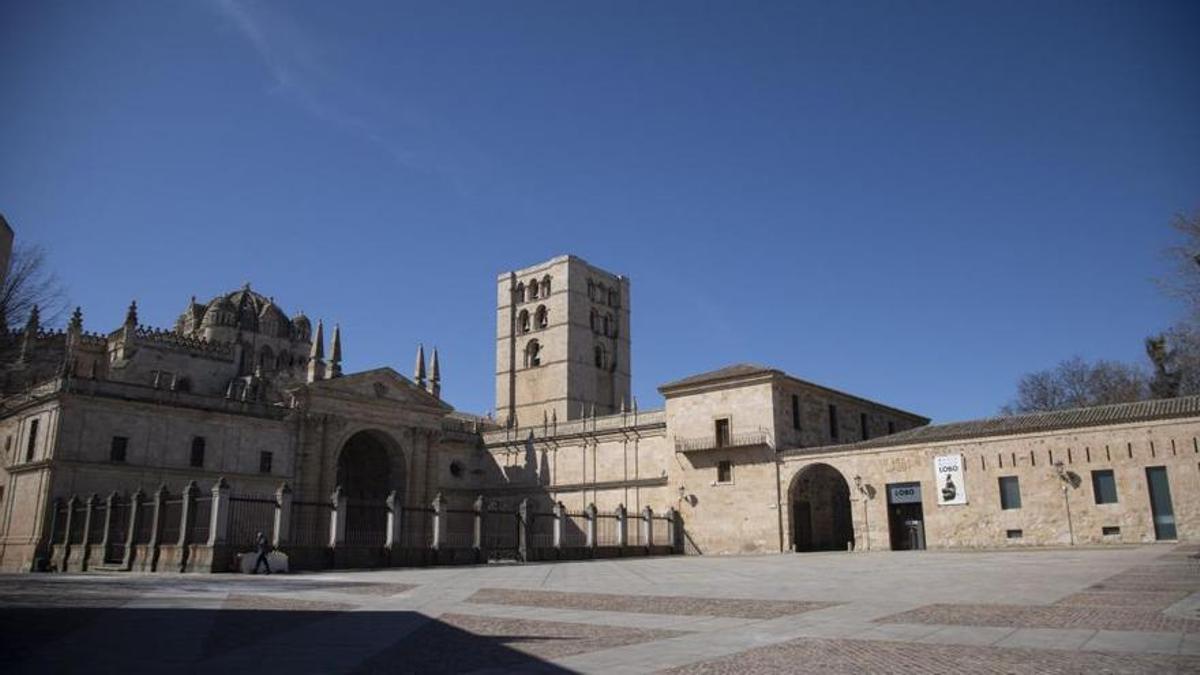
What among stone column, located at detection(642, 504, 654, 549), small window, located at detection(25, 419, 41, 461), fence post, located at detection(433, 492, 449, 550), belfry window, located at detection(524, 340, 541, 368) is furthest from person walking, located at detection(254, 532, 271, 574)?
belfry window, located at detection(524, 340, 541, 368)

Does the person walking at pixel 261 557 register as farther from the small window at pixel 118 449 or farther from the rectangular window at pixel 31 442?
the rectangular window at pixel 31 442

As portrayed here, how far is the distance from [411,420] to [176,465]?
41.9 ft

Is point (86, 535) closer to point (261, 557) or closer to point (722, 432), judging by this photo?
point (261, 557)

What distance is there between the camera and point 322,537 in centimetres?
4091

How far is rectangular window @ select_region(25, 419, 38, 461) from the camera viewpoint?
35528 mm

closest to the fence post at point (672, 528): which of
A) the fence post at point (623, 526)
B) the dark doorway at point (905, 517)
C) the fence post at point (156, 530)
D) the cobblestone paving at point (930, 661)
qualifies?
the fence post at point (623, 526)

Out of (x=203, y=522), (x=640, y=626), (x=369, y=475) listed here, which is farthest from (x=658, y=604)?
(x=369, y=475)

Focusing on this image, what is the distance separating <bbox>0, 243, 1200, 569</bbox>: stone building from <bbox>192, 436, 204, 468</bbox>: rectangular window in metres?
0.09

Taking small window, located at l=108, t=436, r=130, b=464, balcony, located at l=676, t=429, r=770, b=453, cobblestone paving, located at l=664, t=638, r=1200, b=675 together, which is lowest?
cobblestone paving, located at l=664, t=638, r=1200, b=675

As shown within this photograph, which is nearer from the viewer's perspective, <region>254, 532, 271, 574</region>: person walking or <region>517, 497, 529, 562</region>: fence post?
<region>254, 532, 271, 574</region>: person walking

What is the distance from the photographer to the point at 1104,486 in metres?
29.7

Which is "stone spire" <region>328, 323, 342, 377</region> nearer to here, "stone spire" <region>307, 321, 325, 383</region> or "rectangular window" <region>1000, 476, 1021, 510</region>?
"stone spire" <region>307, 321, 325, 383</region>

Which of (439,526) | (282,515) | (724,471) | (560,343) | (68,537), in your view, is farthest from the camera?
(560,343)

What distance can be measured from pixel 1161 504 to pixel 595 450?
29.3m
